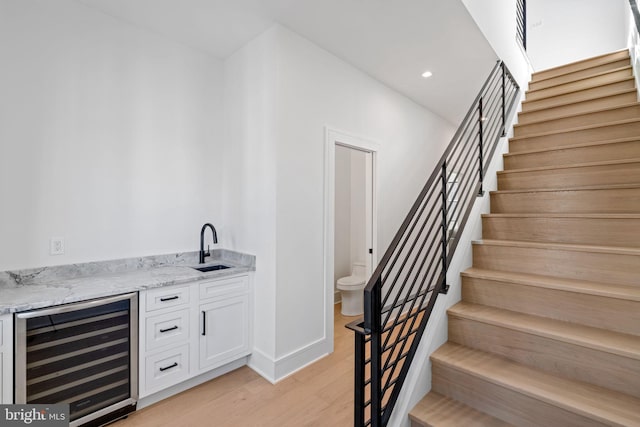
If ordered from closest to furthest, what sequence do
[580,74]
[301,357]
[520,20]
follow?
1. [301,357]
2. [580,74]
3. [520,20]

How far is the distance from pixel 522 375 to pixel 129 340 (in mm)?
2279

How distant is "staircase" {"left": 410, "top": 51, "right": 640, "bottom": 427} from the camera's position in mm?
1250

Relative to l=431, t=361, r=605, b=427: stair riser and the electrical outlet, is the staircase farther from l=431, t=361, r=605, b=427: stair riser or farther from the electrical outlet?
the electrical outlet

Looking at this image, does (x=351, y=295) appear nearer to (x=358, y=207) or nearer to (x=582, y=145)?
(x=358, y=207)

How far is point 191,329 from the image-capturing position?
2184 mm

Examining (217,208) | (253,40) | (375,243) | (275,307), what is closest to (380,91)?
(253,40)

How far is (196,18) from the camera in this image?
7.70ft

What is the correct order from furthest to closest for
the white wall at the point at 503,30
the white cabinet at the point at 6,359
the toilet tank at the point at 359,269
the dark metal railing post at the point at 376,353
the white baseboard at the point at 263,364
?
the toilet tank at the point at 359,269, the white wall at the point at 503,30, the white baseboard at the point at 263,364, the white cabinet at the point at 6,359, the dark metal railing post at the point at 376,353

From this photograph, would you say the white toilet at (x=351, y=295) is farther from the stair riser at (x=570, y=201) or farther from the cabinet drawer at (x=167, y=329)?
the cabinet drawer at (x=167, y=329)

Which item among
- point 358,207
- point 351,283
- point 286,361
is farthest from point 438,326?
point 358,207

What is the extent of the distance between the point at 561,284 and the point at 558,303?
4.1 inches

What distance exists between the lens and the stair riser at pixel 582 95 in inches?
117

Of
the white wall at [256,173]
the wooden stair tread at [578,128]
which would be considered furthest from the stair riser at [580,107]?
the white wall at [256,173]

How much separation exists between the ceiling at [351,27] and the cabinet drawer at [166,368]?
2577 mm
